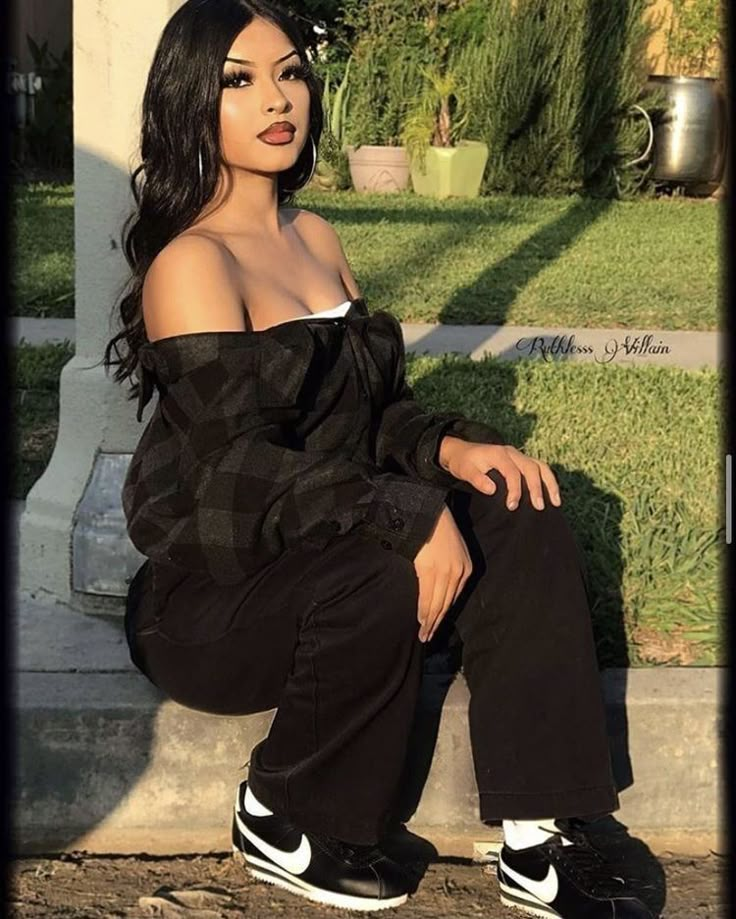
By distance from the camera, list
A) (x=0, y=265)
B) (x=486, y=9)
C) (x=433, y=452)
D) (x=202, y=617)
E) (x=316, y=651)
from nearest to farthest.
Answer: (x=316, y=651)
(x=202, y=617)
(x=433, y=452)
(x=0, y=265)
(x=486, y=9)

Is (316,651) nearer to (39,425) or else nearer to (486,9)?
(39,425)

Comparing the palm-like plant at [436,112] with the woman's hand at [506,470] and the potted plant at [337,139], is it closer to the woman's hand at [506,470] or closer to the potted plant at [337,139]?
the potted plant at [337,139]

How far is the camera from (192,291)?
229 centimetres

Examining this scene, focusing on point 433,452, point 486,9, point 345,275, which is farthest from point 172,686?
point 486,9

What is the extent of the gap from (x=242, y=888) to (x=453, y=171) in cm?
1007

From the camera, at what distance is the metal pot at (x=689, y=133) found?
519 inches

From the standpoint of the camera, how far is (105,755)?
256 cm

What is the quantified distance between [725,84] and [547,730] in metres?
12.3

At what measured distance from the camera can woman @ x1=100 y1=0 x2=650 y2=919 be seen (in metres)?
2.20

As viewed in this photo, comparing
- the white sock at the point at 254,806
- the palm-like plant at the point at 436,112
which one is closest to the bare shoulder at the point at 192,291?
the white sock at the point at 254,806

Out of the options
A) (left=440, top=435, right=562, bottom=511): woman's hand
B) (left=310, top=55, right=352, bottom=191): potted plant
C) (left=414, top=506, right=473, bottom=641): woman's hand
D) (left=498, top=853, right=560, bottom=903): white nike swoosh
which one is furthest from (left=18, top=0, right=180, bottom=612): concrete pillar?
(left=310, top=55, right=352, bottom=191): potted plant

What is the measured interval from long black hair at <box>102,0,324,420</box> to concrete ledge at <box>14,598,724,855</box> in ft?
2.13

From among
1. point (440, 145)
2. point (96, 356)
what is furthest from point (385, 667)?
point (440, 145)

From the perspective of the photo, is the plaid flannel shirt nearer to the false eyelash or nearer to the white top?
the white top
